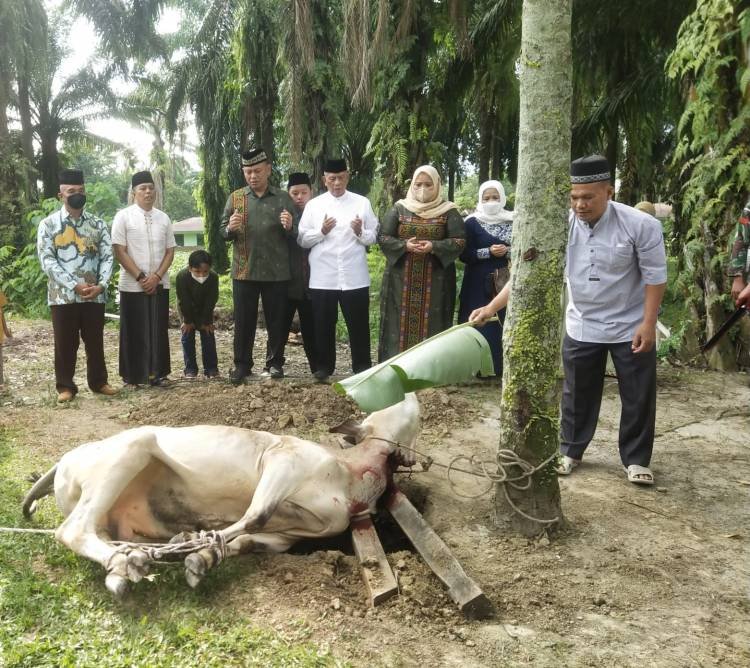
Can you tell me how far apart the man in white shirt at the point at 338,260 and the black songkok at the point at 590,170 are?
2890mm

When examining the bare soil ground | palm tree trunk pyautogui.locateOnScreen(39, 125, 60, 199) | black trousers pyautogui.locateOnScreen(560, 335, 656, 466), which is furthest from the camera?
palm tree trunk pyautogui.locateOnScreen(39, 125, 60, 199)

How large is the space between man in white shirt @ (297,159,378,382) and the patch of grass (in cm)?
370

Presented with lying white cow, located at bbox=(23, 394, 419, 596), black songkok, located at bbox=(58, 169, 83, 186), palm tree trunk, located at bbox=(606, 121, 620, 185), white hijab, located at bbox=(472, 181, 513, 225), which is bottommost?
lying white cow, located at bbox=(23, 394, 419, 596)

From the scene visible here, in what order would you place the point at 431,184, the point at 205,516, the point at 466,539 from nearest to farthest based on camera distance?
the point at 205,516
the point at 466,539
the point at 431,184

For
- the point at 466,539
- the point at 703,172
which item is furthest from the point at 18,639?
the point at 703,172

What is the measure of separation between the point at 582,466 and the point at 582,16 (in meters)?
8.99

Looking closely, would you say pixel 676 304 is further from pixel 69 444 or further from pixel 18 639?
pixel 18 639

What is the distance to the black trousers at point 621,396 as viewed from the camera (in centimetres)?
448

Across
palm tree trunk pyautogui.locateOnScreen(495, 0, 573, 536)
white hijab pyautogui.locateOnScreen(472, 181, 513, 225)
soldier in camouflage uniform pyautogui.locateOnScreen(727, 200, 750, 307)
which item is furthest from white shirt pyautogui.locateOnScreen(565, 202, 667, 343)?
white hijab pyautogui.locateOnScreen(472, 181, 513, 225)

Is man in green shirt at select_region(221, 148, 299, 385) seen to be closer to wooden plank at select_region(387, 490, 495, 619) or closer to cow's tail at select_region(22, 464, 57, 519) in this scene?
cow's tail at select_region(22, 464, 57, 519)

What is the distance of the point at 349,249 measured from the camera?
22.1 feet

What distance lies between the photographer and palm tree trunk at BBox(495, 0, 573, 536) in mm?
3469

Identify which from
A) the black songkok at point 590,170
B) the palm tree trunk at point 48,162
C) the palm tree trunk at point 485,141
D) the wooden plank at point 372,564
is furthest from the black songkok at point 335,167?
the palm tree trunk at point 48,162

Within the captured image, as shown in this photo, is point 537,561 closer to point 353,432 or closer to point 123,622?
point 353,432
